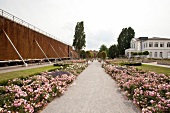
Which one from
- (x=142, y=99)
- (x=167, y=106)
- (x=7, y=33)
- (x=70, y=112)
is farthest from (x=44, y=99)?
(x=7, y=33)

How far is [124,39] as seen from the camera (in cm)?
6744

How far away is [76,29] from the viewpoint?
198ft

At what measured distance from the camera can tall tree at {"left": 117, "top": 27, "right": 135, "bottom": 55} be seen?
66875 mm

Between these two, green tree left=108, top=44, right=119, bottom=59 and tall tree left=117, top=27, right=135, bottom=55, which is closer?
tall tree left=117, top=27, right=135, bottom=55

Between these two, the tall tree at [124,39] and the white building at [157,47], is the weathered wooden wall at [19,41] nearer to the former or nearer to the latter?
the white building at [157,47]

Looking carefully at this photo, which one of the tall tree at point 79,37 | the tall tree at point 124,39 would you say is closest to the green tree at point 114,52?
the tall tree at point 124,39

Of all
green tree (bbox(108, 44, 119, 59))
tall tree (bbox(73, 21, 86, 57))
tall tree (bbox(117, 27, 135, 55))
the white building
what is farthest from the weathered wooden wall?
green tree (bbox(108, 44, 119, 59))

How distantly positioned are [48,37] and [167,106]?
127 ft

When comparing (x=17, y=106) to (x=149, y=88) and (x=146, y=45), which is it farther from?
(x=146, y=45)

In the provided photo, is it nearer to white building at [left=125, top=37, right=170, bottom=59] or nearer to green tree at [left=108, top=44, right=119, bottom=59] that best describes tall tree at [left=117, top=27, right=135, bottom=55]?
green tree at [left=108, top=44, right=119, bottom=59]

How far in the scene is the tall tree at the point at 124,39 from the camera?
66875 mm

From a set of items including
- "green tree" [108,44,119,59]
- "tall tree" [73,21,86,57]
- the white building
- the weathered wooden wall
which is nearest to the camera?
the weathered wooden wall

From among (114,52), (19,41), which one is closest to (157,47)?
(114,52)

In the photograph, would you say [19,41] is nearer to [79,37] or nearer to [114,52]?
[79,37]
